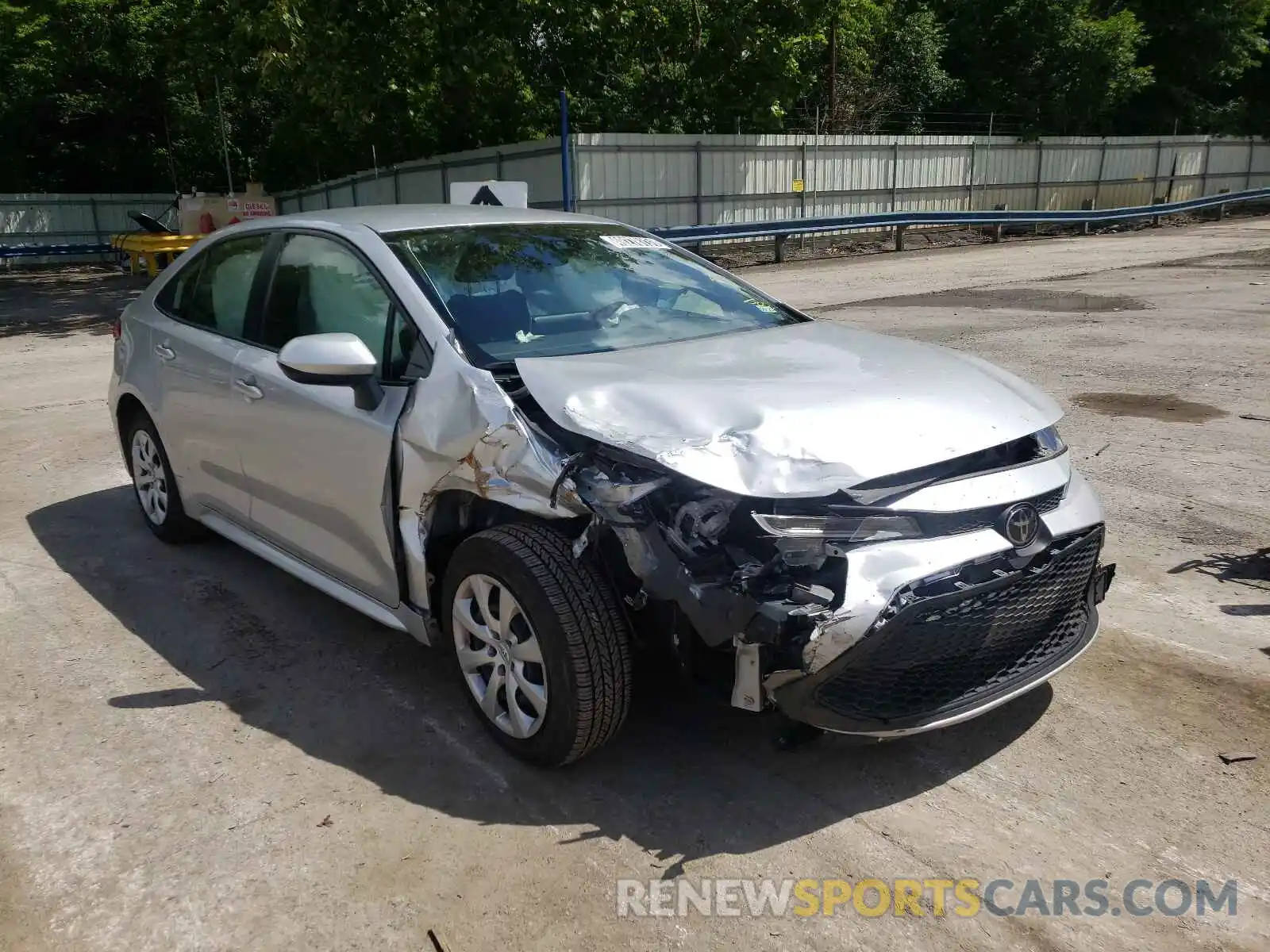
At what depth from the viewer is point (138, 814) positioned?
3.16m

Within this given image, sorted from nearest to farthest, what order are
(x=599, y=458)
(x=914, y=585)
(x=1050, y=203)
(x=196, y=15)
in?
1. (x=914, y=585)
2. (x=599, y=458)
3. (x=196, y=15)
4. (x=1050, y=203)

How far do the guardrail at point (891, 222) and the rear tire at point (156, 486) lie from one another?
1263cm

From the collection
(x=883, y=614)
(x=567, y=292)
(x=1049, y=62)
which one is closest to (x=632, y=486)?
(x=883, y=614)

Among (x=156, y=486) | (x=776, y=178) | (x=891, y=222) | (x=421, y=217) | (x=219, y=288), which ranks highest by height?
(x=421, y=217)

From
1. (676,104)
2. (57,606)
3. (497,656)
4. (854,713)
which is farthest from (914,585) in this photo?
(676,104)

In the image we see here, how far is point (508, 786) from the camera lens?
3.25 meters

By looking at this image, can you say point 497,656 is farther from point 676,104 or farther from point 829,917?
point 676,104

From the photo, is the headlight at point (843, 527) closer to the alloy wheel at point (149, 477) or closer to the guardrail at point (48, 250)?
the alloy wheel at point (149, 477)

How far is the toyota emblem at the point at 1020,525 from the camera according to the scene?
9.98ft

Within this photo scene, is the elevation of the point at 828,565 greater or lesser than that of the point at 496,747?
greater

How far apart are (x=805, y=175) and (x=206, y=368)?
69.6 ft

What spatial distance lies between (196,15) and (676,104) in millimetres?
10759

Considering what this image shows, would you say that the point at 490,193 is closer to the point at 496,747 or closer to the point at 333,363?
the point at 333,363

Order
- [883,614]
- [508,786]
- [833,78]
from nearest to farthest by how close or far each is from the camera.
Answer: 1. [883,614]
2. [508,786]
3. [833,78]
